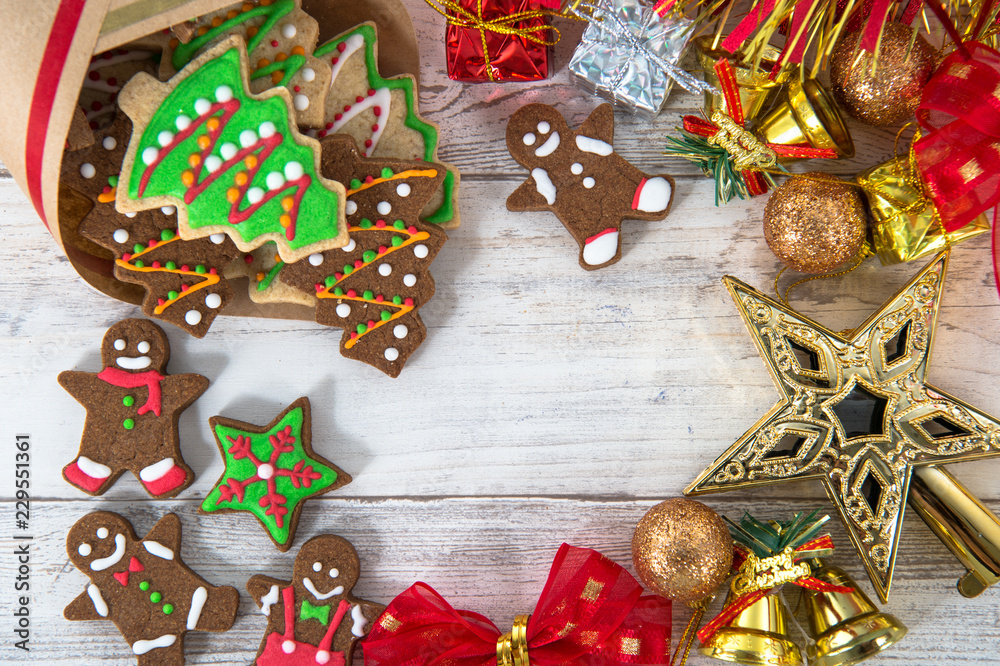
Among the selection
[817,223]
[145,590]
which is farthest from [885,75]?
[145,590]

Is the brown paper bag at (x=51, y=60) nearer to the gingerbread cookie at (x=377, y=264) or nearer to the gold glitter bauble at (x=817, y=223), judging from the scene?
the gingerbread cookie at (x=377, y=264)

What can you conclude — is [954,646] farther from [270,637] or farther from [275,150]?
[275,150]

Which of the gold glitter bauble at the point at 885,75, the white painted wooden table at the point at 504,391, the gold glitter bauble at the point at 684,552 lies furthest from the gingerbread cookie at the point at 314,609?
the gold glitter bauble at the point at 885,75

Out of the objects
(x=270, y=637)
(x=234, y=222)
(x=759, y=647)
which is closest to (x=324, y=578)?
(x=270, y=637)

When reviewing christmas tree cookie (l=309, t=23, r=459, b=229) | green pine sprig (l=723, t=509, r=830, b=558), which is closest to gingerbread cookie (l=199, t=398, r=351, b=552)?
christmas tree cookie (l=309, t=23, r=459, b=229)

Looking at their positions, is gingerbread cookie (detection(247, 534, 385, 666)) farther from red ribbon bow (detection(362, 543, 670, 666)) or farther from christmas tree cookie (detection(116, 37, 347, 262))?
christmas tree cookie (detection(116, 37, 347, 262))

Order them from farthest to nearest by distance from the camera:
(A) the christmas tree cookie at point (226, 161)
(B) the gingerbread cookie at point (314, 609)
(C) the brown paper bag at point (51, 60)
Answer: (B) the gingerbread cookie at point (314, 609), (A) the christmas tree cookie at point (226, 161), (C) the brown paper bag at point (51, 60)
